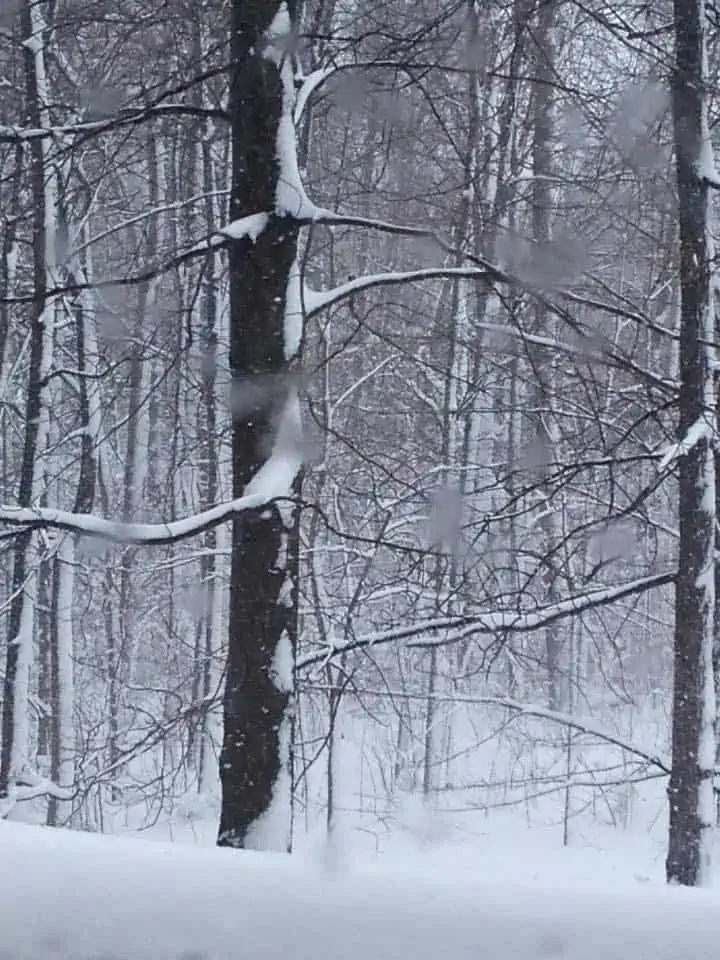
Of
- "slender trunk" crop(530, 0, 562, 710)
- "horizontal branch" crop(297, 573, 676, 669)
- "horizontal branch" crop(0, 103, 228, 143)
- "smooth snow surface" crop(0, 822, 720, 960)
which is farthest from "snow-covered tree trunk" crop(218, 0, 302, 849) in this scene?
"smooth snow surface" crop(0, 822, 720, 960)

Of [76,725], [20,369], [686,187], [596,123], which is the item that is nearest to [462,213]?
[596,123]

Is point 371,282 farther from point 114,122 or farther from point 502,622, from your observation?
point 502,622

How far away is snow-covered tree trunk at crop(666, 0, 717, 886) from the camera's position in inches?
208

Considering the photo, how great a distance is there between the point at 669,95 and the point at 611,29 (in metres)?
0.70

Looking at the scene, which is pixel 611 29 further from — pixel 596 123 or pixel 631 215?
pixel 631 215

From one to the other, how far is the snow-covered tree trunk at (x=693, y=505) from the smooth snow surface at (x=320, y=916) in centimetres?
358

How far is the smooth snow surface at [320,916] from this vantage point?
1.75m

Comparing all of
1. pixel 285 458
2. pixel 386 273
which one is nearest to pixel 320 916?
pixel 285 458

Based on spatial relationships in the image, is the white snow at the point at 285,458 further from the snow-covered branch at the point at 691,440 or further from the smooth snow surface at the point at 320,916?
the smooth snow surface at the point at 320,916

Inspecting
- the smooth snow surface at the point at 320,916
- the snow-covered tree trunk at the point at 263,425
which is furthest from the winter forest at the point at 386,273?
the smooth snow surface at the point at 320,916

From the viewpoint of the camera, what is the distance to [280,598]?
4.27 metres

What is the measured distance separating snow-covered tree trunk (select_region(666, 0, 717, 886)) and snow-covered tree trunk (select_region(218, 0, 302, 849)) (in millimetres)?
2116

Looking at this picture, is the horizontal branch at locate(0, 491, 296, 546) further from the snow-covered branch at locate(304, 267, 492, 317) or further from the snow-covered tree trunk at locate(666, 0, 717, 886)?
the snow-covered tree trunk at locate(666, 0, 717, 886)

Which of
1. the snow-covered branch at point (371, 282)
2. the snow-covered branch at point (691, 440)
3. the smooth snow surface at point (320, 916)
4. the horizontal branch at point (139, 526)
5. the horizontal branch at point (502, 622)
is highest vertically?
the snow-covered branch at point (371, 282)
